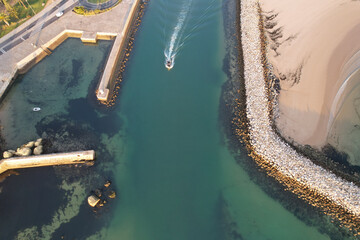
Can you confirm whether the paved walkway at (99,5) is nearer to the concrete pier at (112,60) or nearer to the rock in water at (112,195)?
the concrete pier at (112,60)

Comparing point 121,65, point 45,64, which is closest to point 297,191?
point 121,65

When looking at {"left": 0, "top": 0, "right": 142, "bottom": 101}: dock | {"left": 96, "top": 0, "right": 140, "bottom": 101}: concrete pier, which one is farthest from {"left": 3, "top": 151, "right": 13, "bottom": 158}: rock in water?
{"left": 96, "top": 0, "right": 140, "bottom": 101}: concrete pier

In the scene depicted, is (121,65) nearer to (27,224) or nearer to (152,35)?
(152,35)

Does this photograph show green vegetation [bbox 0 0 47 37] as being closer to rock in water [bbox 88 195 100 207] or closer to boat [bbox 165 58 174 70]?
boat [bbox 165 58 174 70]

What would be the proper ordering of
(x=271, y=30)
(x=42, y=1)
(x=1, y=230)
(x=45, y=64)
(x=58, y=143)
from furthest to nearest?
(x=42, y=1)
(x=271, y=30)
(x=45, y=64)
(x=58, y=143)
(x=1, y=230)

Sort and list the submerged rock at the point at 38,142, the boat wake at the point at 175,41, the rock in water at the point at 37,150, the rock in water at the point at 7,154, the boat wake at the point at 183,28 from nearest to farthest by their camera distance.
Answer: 1. the rock in water at the point at 7,154
2. the rock in water at the point at 37,150
3. the submerged rock at the point at 38,142
4. the boat wake at the point at 175,41
5. the boat wake at the point at 183,28

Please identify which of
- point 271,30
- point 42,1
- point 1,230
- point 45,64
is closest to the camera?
point 1,230

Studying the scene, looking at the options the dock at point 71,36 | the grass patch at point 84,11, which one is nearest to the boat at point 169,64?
the dock at point 71,36
